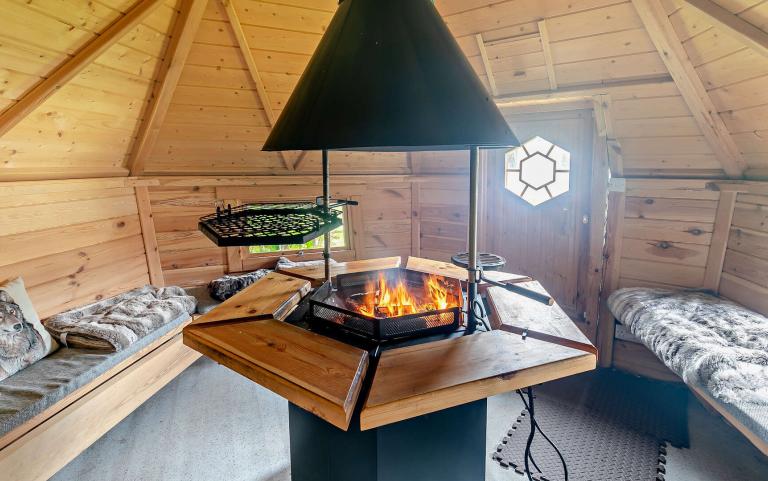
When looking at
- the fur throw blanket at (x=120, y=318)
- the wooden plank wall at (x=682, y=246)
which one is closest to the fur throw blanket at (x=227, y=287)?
the fur throw blanket at (x=120, y=318)

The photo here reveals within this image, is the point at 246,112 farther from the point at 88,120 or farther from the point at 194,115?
the point at 88,120

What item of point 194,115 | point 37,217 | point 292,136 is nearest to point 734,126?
point 292,136

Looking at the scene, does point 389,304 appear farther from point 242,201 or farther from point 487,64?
point 242,201

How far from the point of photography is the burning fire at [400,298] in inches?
65.1

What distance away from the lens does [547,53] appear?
2.60 meters

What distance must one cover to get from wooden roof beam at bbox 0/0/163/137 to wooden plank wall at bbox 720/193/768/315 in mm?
3549

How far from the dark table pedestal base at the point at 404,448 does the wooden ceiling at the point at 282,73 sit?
2.02 metres

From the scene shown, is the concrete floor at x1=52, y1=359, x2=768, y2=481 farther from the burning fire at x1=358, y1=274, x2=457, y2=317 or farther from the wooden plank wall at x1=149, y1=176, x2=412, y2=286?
the wooden plank wall at x1=149, y1=176, x2=412, y2=286

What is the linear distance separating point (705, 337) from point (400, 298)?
1586mm

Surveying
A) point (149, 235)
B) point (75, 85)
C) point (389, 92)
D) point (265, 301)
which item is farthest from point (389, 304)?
point (149, 235)

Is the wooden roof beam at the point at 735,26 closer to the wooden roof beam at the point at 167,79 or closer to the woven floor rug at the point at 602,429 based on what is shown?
the woven floor rug at the point at 602,429

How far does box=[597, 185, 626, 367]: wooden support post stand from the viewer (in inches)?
113

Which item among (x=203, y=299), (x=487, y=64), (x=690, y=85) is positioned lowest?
(x=203, y=299)

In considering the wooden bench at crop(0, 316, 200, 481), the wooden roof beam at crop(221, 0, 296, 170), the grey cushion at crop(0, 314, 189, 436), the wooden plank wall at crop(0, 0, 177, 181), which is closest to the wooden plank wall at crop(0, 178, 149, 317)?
the wooden plank wall at crop(0, 0, 177, 181)
